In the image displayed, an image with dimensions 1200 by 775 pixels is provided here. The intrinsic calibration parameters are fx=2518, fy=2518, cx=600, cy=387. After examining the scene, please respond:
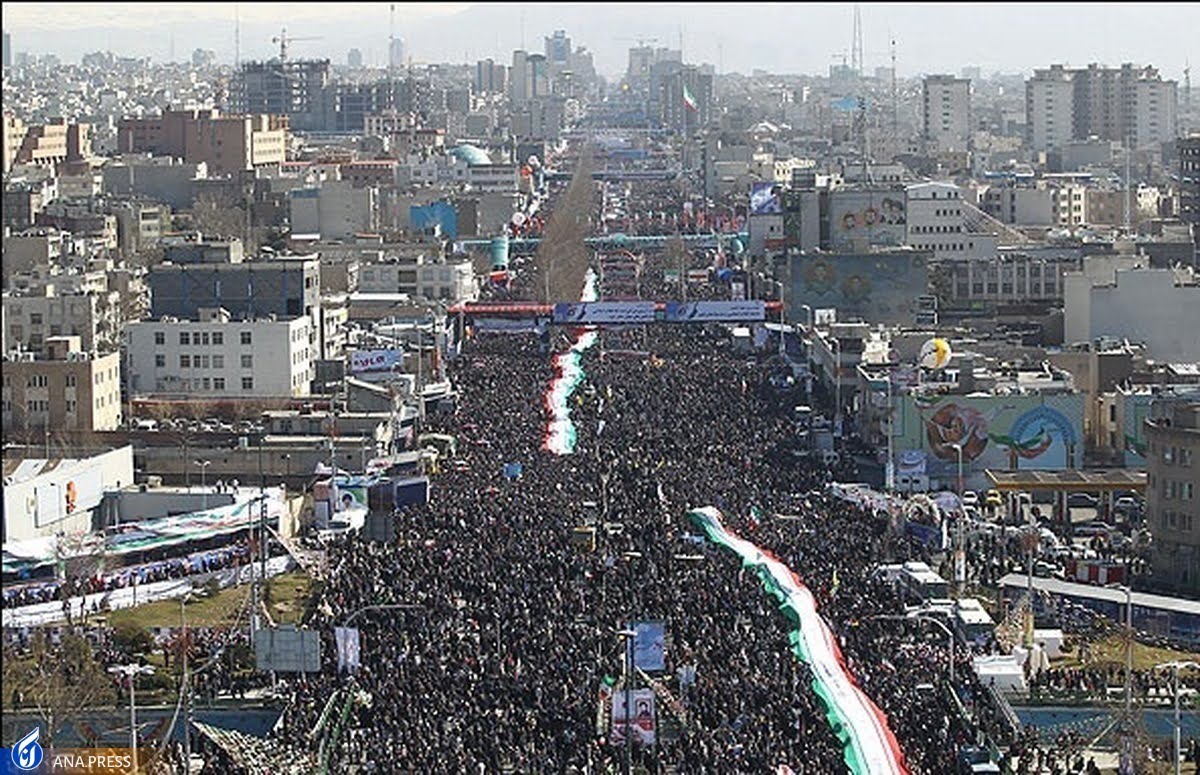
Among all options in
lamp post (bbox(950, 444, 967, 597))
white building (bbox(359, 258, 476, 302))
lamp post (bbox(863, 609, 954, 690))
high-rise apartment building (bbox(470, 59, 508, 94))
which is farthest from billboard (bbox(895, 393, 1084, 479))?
high-rise apartment building (bbox(470, 59, 508, 94))

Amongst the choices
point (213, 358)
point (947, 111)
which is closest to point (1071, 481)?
point (213, 358)

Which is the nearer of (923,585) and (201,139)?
(923,585)

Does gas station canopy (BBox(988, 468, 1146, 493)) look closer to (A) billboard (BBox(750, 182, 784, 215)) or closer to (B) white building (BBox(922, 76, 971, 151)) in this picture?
(A) billboard (BBox(750, 182, 784, 215))

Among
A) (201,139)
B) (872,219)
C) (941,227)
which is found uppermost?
(201,139)

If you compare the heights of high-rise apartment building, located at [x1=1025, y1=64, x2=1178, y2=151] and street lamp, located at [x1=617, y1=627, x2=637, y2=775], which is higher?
high-rise apartment building, located at [x1=1025, y1=64, x2=1178, y2=151]

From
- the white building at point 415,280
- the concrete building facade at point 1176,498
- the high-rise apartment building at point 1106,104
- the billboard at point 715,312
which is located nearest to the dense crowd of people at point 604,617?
the concrete building facade at point 1176,498

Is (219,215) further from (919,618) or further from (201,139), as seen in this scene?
(919,618)

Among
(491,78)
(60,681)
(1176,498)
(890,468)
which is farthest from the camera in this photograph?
(491,78)
